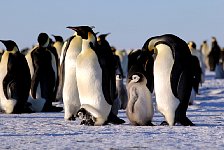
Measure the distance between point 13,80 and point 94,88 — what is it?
9.97ft

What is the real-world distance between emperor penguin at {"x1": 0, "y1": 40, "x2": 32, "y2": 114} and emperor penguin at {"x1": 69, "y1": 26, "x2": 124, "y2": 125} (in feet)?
8.91

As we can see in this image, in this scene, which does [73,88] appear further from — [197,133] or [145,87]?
[197,133]

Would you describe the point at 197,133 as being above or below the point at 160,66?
below

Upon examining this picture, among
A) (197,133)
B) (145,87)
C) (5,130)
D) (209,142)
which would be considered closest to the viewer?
(209,142)

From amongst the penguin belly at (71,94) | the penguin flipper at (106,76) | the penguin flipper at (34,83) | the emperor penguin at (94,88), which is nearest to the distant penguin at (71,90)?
the penguin belly at (71,94)

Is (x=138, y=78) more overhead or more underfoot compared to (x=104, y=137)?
more overhead

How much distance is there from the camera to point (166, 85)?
8117mm

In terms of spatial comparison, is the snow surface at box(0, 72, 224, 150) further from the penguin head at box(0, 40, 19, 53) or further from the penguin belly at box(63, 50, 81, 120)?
the penguin head at box(0, 40, 19, 53)

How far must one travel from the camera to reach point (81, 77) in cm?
834

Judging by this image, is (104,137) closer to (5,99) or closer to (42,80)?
(5,99)

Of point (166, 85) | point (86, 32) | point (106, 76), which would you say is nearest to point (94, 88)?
point (106, 76)

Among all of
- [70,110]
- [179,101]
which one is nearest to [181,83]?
[179,101]

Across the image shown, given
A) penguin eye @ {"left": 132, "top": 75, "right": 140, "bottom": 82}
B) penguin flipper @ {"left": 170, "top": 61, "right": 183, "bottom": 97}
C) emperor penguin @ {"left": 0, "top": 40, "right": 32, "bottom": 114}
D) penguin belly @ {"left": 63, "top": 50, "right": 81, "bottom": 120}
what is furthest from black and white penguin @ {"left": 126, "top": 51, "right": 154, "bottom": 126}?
emperor penguin @ {"left": 0, "top": 40, "right": 32, "bottom": 114}

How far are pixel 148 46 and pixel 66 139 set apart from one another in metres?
2.53
